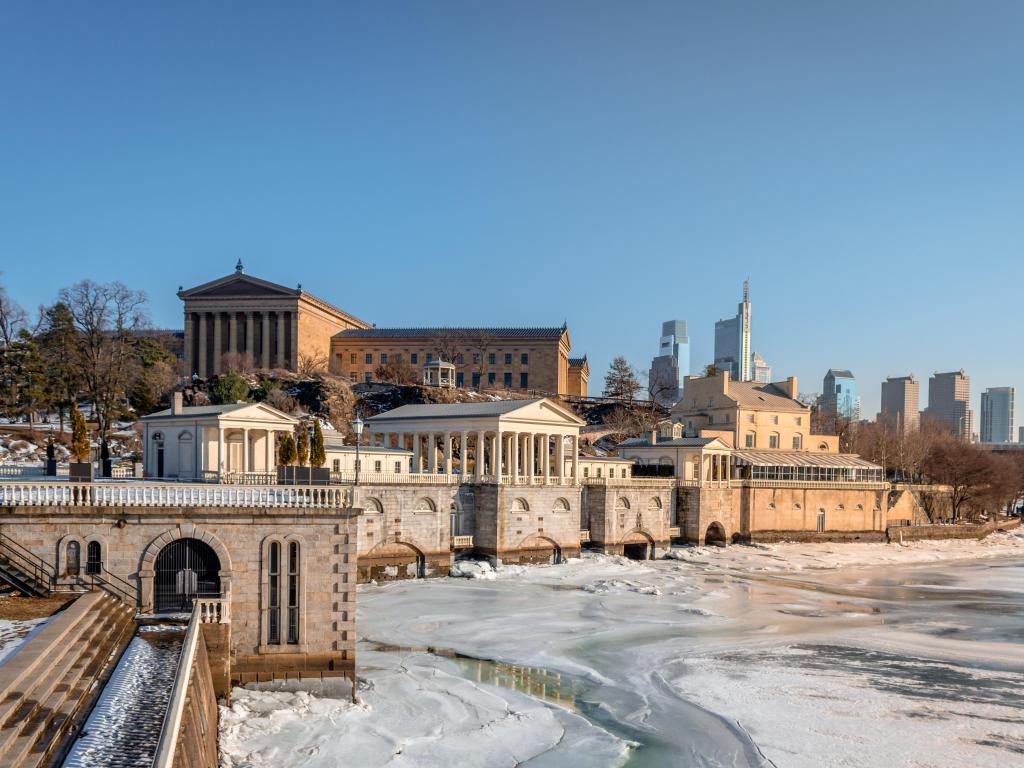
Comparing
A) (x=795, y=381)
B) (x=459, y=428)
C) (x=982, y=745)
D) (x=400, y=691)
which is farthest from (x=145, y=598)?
(x=795, y=381)

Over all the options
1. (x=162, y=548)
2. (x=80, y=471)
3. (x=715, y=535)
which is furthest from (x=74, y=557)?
(x=715, y=535)

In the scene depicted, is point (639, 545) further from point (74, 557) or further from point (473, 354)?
point (473, 354)

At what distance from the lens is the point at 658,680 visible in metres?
28.7

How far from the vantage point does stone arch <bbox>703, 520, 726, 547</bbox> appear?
2566 inches

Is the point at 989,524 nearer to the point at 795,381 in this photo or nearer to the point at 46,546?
the point at 795,381

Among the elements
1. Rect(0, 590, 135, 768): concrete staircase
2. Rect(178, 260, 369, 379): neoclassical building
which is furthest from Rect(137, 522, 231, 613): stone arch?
Rect(178, 260, 369, 379): neoclassical building

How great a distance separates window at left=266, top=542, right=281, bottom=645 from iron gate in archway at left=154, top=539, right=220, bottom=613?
139 cm

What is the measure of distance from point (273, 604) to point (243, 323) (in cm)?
8542

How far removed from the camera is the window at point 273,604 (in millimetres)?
23625

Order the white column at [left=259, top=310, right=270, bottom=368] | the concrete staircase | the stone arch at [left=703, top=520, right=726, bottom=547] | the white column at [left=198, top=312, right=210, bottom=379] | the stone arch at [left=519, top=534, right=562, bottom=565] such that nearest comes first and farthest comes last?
the concrete staircase
the stone arch at [left=519, top=534, right=562, bottom=565]
the stone arch at [left=703, top=520, right=726, bottom=547]
the white column at [left=259, top=310, right=270, bottom=368]
the white column at [left=198, top=312, right=210, bottom=379]

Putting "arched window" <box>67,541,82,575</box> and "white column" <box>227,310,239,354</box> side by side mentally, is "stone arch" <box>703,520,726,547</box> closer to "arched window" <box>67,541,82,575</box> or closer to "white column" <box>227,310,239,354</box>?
"arched window" <box>67,541,82,575</box>

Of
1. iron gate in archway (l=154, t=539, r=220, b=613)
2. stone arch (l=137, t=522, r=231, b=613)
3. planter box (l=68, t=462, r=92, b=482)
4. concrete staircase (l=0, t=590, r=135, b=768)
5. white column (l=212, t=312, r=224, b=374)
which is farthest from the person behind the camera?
white column (l=212, t=312, r=224, b=374)

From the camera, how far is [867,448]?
10506 centimetres

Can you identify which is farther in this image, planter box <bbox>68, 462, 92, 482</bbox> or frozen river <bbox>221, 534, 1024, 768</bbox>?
planter box <bbox>68, 462, 92, 482</bbox>
